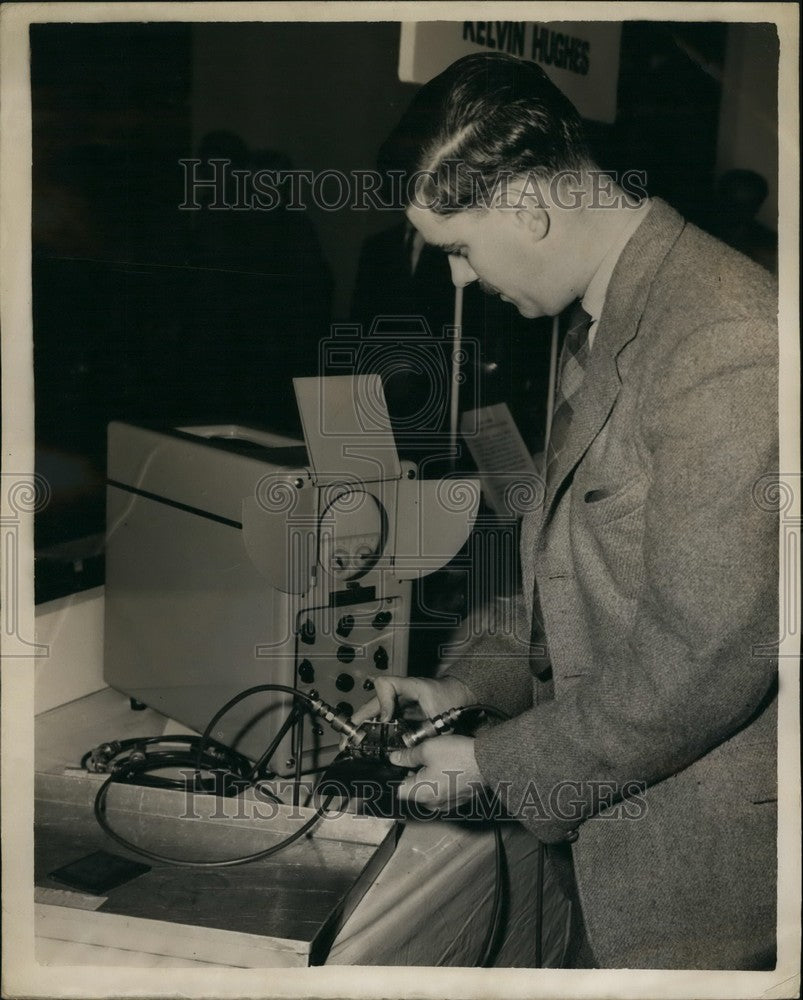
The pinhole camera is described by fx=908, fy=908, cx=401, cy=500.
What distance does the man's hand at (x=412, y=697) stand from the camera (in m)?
1.18

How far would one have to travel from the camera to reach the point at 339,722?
3.59ft

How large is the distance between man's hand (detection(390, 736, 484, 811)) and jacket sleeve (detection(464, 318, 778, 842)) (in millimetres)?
95

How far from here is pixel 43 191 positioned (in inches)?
53.8

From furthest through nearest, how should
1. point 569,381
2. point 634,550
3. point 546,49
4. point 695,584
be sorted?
point 546,49 < point 569,381 < point 634,550 < point 695,584

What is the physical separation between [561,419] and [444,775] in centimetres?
45

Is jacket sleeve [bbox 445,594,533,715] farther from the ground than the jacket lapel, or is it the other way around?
the jacket lapel

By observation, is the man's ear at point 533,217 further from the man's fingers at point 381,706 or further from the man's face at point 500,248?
the man's fingers at point 381,706

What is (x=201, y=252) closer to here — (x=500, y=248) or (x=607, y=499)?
(x=500, y=248)

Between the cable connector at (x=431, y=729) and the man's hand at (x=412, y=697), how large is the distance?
0.31ft

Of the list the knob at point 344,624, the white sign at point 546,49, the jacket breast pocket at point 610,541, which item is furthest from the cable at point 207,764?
the white sign at point 546,49

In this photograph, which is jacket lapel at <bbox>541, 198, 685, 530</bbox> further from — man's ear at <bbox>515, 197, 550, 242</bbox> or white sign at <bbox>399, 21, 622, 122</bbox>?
white sign at <bbox>399, 21, 622, 122</bbox>

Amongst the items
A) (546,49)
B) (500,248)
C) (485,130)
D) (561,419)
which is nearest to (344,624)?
(561,419)

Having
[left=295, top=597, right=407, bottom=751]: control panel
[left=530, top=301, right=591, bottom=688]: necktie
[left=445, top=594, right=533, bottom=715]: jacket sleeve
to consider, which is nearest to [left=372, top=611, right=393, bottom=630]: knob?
[left=295, top=597, right=407, bottom=751]: control panel

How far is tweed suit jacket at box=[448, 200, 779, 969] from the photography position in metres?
0.85
